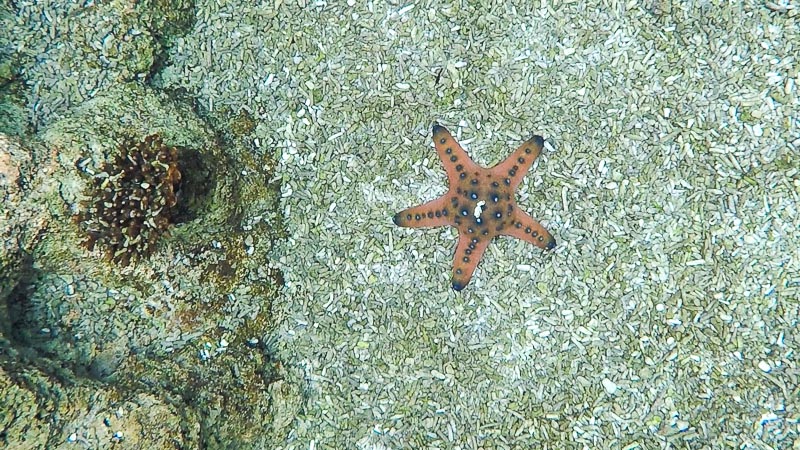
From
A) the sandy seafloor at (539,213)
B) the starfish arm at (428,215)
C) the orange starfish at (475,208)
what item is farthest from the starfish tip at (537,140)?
the starfish arm at (428,215)

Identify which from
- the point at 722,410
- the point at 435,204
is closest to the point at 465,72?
the point at 435,204

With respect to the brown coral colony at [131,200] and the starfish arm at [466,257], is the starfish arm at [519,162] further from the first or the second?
the brown coral colony at [131,200]

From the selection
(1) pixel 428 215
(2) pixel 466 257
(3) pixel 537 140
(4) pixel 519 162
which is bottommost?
(2) pixel 466 257

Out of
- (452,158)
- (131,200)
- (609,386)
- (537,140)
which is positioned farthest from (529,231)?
(131,200)

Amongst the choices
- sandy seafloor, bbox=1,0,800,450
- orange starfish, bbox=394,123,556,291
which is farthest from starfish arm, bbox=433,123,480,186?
sandy seafloor, bbox=1,0,800,450

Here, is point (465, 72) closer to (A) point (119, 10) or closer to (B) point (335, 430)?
(A) point (119, 10)

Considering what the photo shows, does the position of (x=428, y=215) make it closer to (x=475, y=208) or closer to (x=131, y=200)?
(x=475, y=208)
